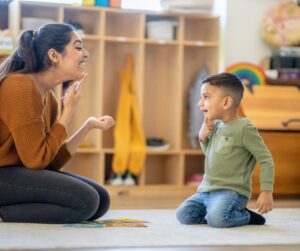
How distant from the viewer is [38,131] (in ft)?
6.53

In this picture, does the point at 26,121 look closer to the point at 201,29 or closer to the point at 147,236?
the point at 147,236

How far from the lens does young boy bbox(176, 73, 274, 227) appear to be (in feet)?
7.00

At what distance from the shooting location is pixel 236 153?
7.14ft

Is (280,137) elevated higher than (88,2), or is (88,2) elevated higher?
(88,2)

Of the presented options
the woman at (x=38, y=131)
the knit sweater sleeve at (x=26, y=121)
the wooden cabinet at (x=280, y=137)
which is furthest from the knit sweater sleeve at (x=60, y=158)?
the wooden cabinet at (x=280, y=137)

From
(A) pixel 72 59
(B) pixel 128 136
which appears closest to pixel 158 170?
(B) pixel 128 136

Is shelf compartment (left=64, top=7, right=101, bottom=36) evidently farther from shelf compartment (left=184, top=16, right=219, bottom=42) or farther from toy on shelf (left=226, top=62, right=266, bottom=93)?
toy on shelf (left=226, top=62, right=266, bottom=93)

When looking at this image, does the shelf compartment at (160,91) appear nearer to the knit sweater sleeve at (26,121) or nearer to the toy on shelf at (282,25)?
the toy on shelf at (282,25)

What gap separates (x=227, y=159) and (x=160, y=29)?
6.42ft

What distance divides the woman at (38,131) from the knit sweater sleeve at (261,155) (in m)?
0.48

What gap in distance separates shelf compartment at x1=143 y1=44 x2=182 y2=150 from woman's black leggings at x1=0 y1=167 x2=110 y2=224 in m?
2.07

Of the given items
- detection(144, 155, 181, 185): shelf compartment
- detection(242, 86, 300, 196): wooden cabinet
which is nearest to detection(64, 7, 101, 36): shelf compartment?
detection(144, 155, 181, 185): shelf compartment

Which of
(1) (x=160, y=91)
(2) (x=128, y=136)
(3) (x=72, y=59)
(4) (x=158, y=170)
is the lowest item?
(4) (x=158, y=170)

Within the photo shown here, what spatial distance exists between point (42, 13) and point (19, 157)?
6.88 feet
